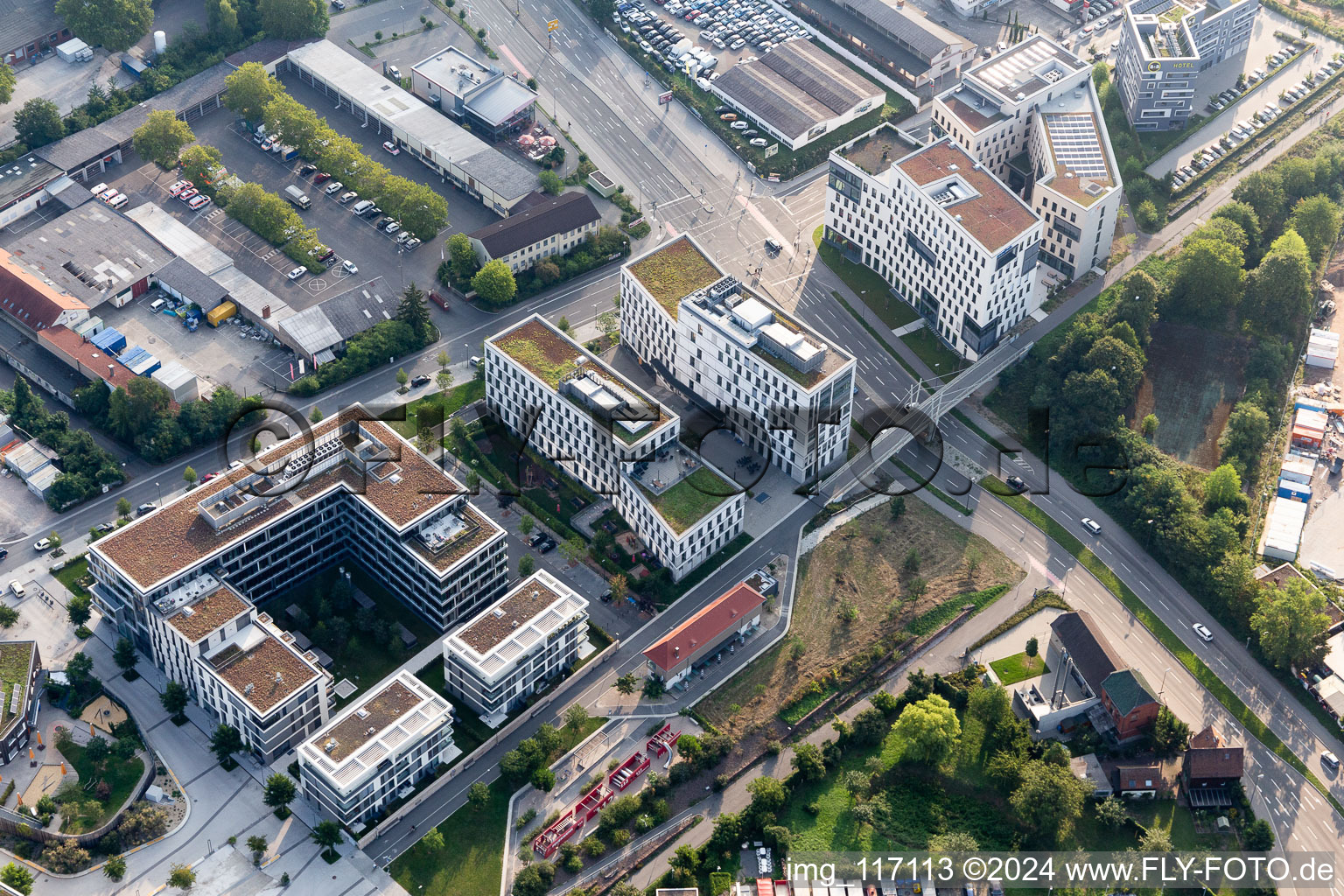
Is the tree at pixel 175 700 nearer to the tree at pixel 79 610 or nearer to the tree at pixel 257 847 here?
the tree at pixel 79 610

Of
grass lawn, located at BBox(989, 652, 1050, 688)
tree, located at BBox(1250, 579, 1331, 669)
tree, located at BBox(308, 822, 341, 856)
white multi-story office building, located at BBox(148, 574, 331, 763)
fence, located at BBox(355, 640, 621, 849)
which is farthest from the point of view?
grass lawn, located at BBox(989, 652, 1050, 688)

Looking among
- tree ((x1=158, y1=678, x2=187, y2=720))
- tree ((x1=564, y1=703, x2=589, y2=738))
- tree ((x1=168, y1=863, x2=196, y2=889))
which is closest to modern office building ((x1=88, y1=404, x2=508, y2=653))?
tree ((x1=158, y1=678, x2=187, y2=720))

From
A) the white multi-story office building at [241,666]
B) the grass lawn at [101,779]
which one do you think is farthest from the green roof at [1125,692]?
the grass lawn at [101,779]

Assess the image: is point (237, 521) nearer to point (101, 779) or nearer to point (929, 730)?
point (101, 779)

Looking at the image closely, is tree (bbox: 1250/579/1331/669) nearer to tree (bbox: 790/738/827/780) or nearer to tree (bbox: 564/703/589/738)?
tree (bbox: 790/738/827/780)

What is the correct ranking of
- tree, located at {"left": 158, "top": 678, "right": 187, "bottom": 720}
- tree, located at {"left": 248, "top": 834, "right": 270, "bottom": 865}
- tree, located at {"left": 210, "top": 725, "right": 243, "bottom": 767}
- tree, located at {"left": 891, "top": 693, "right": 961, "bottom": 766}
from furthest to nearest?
tree, located at {"left": 158, "top": 678, "right": 187, "bottom": 720} < tree, located at {"left": 891, "top": 693, "right": 961, "bottom": 766} < tree, located at {"left": 210, "top": 725, "right": 243, "bottom": 767} < tree, located at {"left": 248, "top": 834, "right": 270, "bottom": 865}

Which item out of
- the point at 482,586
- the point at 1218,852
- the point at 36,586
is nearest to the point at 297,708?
the point at 482,586
